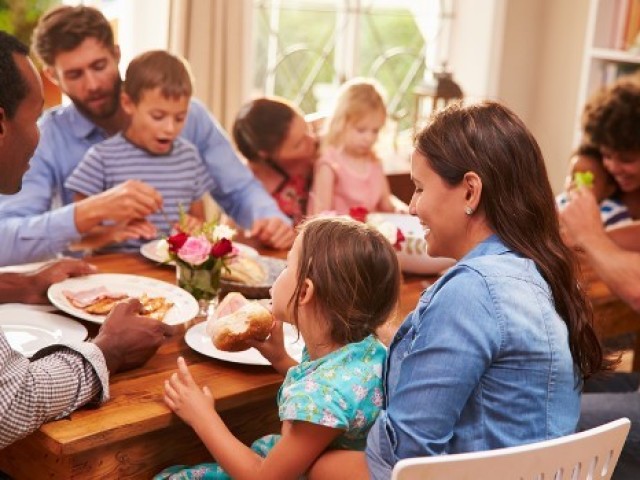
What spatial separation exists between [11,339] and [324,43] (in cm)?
297

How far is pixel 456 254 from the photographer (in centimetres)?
154

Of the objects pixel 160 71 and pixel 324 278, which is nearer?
pixel 324 278

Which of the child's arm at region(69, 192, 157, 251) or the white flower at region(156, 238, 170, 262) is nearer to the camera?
the white flower at region(156, 238, 170, 262)

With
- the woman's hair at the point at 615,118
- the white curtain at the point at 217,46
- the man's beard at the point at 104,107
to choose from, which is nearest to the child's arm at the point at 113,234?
the man's beard at the point at 104,107

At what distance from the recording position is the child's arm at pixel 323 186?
3.23m

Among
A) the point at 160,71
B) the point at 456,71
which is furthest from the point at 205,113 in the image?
the point at 456,71

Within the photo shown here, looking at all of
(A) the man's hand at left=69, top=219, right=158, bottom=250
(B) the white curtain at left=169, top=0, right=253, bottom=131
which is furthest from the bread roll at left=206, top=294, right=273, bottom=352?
(B) the white curtain at left=169, top=0, right=253, bottom=131

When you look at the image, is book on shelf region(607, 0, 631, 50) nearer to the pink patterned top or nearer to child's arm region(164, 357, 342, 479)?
the pink patterned top

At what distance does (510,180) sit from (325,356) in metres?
0.42

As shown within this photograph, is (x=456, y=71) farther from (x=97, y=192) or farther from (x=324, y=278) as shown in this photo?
(x=324, y=278)

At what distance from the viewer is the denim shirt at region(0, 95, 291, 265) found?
7.88 ft

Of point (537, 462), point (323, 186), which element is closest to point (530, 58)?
point (323, 186)

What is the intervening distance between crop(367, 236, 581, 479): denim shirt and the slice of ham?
0.74 m

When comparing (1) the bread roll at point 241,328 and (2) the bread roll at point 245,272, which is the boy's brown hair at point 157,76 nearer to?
(2) the bread roll at point 245,272
